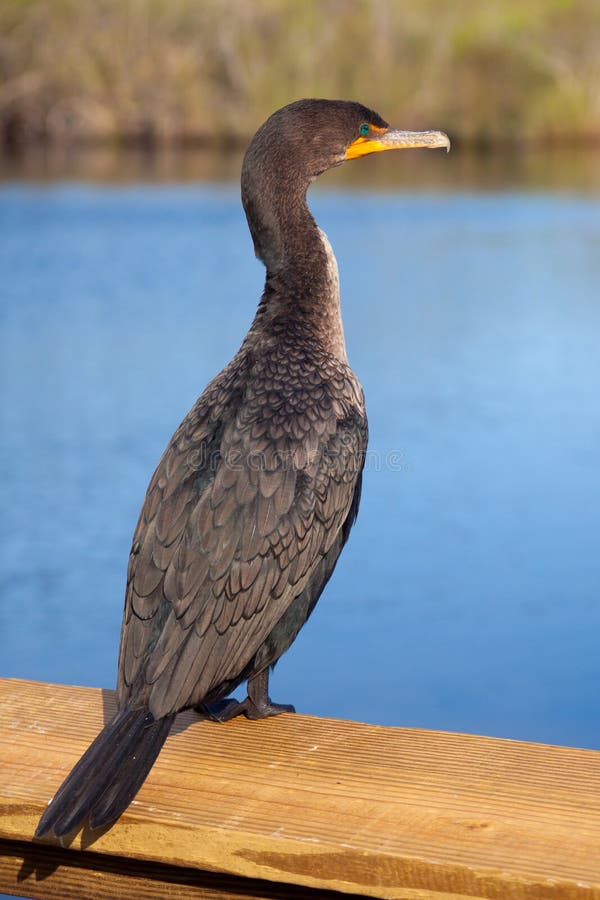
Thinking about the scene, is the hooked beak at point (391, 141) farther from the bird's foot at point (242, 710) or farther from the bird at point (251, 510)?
the bird's foot at point (242, 710)

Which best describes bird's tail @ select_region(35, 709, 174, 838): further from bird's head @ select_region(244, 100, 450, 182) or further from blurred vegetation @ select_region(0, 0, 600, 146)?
blurred vegetation @ select_region(0, 0, 600, 146)

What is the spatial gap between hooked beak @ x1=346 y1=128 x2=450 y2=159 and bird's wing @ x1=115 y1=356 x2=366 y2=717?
2.42ft

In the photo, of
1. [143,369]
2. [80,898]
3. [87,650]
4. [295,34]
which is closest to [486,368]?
[143,369]

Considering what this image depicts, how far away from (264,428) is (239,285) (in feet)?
29.3

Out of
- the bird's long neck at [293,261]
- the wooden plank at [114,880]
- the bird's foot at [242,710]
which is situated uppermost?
the bird's long neck at [293,261]

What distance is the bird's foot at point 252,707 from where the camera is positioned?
7.12ft

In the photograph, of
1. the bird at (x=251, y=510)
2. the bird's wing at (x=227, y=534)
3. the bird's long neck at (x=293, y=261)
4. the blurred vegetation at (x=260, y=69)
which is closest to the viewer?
the bird at (x=251, y=510)

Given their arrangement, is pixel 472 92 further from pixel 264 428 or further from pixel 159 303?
pixel 264 428

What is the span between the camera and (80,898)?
179cm

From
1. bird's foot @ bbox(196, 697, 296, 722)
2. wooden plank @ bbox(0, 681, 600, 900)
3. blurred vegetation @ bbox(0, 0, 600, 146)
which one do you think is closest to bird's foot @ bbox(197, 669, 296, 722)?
bird's foot @ bbox(196, 697, 296, 722)

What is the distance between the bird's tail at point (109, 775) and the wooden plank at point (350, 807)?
6 cm

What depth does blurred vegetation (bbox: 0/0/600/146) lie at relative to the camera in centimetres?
2611

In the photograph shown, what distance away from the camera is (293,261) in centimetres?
262

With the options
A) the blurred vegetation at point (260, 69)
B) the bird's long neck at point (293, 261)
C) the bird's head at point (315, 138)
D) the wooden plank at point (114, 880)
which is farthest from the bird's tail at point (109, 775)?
the blurred vegetation at point (260, 69)
